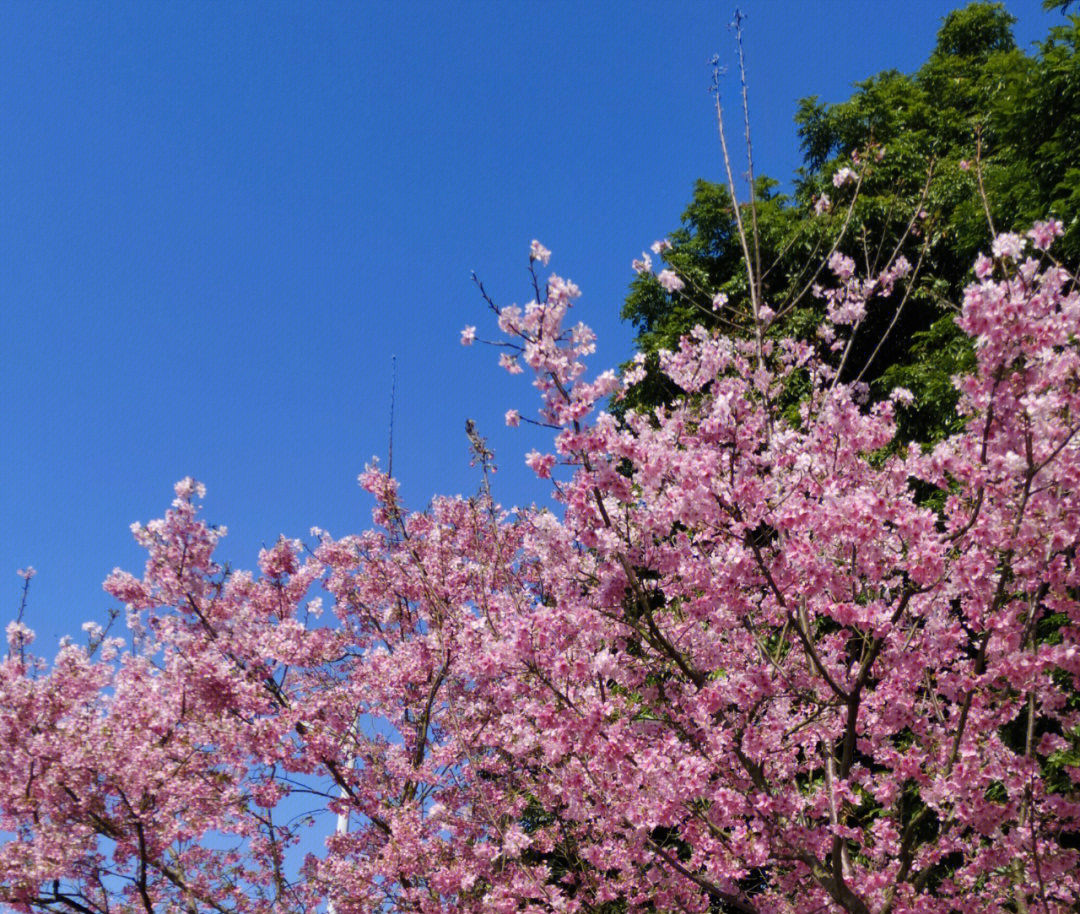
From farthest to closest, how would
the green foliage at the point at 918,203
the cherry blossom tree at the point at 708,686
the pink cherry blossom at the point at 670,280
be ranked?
the green foliage at the point at 918,203
the pink cherry blossom at the point at 670,280
the cherry blossom tree at the point at 708,686

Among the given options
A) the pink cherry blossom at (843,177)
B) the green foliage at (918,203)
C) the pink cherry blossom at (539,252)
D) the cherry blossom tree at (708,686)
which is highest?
the green foliage at (918,203)

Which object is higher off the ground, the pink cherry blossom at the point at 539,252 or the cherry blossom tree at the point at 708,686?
the pink cherry blossom at the point at 539,252

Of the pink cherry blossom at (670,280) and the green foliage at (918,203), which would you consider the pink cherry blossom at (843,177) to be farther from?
the pink cherry blossom at (670,280)

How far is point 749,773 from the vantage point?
473cm

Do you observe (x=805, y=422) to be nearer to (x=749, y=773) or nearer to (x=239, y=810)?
(x=749, y=773)

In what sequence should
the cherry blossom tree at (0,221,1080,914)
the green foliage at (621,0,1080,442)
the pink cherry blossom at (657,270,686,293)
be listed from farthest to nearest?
the green foliage at (621,0,1080,442), the pink cherry blossom at (657,270,686,293), the cherry blossom tree at (0,221,1080,914)

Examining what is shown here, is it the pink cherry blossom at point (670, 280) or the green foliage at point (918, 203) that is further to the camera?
the green foliage at point (918, 203)

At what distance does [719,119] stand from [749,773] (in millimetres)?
4147

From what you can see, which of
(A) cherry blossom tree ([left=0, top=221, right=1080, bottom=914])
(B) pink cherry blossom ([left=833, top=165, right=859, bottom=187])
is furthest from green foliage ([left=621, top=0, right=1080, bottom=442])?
(A) cherry blossom tree ([left=0, top=221, right=1080, bottom=914])

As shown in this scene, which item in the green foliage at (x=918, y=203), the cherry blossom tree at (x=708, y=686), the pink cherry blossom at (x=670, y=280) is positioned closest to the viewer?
the cherry blossom tree at (x=708, y=686)

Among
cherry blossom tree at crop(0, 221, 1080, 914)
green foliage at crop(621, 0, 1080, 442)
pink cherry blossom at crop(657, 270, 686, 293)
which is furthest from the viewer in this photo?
green foliage at crop(621, 0, 1080, 442)

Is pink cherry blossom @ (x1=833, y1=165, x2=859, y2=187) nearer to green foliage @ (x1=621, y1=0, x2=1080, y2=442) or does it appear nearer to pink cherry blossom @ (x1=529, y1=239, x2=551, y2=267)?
green foliage @ (x1=621, y1=0, x2=1080, y2=442)

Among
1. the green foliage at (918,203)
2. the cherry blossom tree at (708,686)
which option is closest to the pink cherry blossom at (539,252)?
the cherry blossom tree at (708,686)

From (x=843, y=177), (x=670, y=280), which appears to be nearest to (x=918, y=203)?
(x=843, y=177)
